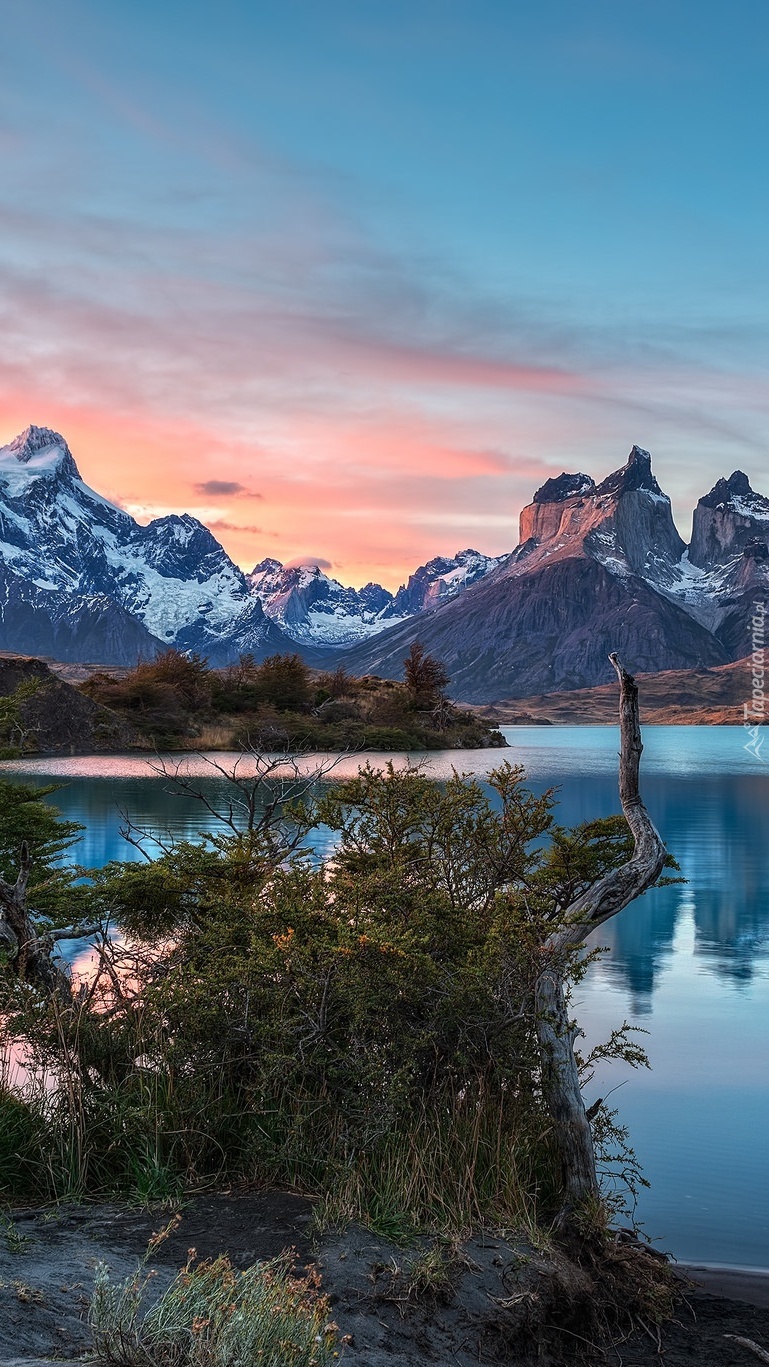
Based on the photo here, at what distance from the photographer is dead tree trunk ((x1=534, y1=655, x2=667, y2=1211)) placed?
6.98 meters

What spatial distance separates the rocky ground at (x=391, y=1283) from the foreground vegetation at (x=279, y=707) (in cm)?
5334

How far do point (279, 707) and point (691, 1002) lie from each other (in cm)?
5975

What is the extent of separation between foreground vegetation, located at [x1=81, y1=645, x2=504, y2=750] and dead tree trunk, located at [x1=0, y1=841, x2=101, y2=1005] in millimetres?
51371

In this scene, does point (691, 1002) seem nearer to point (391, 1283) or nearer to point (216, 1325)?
point (391, 1283)

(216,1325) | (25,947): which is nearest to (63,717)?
(25,947)

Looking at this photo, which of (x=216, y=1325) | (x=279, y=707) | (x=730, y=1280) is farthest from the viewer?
(x=279, y=707)

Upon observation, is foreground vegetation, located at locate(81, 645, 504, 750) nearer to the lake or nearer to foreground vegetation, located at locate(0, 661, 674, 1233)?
the lake

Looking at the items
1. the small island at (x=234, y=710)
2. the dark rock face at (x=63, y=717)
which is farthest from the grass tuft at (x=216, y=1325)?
the dark rock face at (x=63, y=717)

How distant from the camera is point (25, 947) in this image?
25.2 feet

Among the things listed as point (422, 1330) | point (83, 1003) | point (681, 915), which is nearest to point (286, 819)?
point (83, 1003)

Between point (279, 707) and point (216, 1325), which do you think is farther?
point (279, 707)

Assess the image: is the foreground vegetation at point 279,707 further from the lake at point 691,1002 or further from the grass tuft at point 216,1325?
the grass tuft at point 216,1325

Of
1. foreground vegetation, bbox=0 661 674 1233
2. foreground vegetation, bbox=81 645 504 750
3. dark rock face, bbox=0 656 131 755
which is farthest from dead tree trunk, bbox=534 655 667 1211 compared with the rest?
dark rock face, bbox=0 656 131 755

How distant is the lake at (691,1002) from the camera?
8.80 meters
